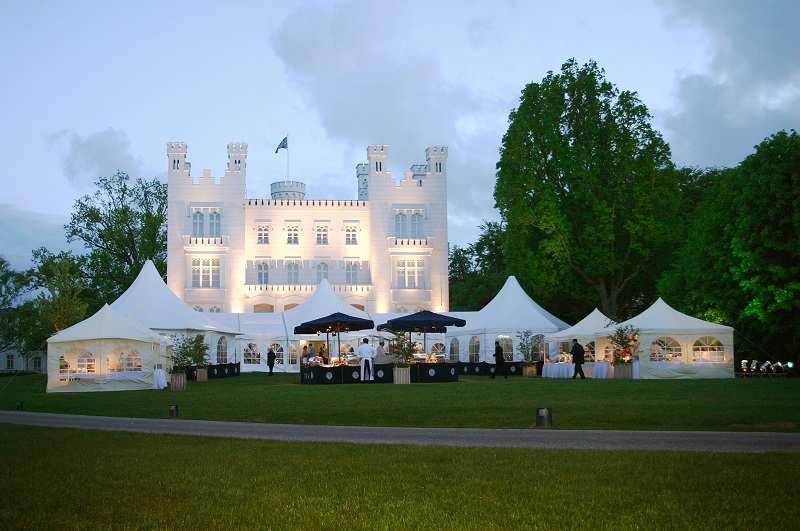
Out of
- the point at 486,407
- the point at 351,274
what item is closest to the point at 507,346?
the point at 351,274

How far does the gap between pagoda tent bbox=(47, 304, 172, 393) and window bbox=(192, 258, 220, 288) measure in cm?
2881

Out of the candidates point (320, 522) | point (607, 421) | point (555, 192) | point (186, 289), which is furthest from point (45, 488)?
point (186, 289)

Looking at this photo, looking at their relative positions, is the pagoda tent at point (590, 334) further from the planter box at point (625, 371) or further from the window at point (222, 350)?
the window at point (222, 350)

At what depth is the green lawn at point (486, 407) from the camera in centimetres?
1566

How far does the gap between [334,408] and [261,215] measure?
44.4 metres

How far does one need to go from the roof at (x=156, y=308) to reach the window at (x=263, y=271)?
56.4 feet

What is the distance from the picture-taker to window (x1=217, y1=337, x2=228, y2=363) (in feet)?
152

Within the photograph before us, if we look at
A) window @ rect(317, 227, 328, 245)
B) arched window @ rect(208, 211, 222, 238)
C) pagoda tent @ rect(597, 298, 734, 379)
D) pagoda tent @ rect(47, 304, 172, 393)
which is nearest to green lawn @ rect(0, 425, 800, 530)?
pagoda tent @ rect(47, 304, 172, 393)

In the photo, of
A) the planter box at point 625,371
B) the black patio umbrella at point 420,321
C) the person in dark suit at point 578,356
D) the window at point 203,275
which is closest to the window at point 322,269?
the window at point 203,275

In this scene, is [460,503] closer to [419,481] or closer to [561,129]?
[419,481]

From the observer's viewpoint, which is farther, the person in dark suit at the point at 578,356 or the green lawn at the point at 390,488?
the person in dark suit at the point at 578,356

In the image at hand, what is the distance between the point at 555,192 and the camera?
153ft

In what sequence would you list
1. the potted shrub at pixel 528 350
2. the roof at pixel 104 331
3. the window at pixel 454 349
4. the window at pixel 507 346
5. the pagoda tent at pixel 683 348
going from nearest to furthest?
the roof at pixel 104 331 < the pagoda tent at pixel 683 348 < the potted shrub at pixel 528 350 < the window at pixel 507 346 < the window at pixel 454 349

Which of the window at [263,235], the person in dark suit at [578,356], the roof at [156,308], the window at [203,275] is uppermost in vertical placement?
the window at [263,235]
